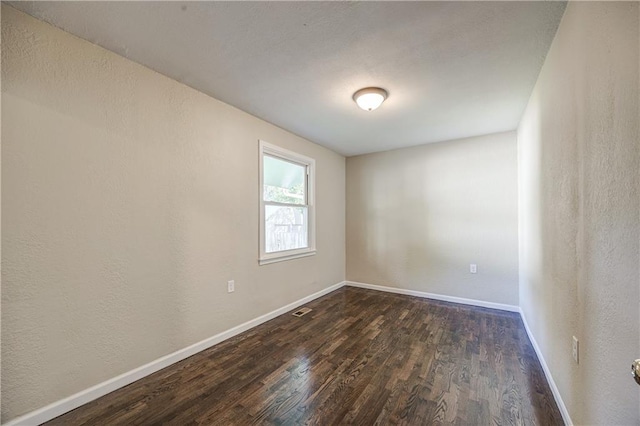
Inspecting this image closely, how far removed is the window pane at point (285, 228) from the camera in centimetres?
327

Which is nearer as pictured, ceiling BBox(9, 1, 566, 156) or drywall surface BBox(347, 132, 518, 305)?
ceiling BBox(9, 1, 566, 156)

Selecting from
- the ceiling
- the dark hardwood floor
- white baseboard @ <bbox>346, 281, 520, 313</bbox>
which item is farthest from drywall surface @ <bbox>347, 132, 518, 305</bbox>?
the ceiling

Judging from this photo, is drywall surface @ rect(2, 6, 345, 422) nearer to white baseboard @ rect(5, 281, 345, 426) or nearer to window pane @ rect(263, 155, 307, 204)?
white baseboard @ rect(5, 281, 345, 426)

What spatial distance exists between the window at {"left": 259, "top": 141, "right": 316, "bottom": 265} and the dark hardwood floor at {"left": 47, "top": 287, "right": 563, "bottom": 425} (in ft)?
3.21

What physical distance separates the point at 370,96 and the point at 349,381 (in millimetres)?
2320

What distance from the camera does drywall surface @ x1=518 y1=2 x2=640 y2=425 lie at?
952mm

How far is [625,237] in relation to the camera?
0.98 meters

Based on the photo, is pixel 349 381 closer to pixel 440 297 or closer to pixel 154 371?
pixel 154 371

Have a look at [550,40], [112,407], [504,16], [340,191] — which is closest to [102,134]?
[112,407]

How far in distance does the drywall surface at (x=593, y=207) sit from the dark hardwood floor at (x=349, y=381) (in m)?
0.37

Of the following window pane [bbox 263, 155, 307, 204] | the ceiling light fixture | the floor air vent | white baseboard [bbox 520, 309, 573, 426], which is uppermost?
the ceiling light fixture

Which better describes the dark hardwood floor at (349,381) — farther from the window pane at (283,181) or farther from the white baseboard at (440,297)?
the window pane at (283,181)

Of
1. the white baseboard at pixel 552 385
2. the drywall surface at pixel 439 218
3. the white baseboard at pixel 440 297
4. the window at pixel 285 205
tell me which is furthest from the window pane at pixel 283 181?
the white baseboard at pixel 552 385

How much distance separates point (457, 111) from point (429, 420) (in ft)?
9.06
